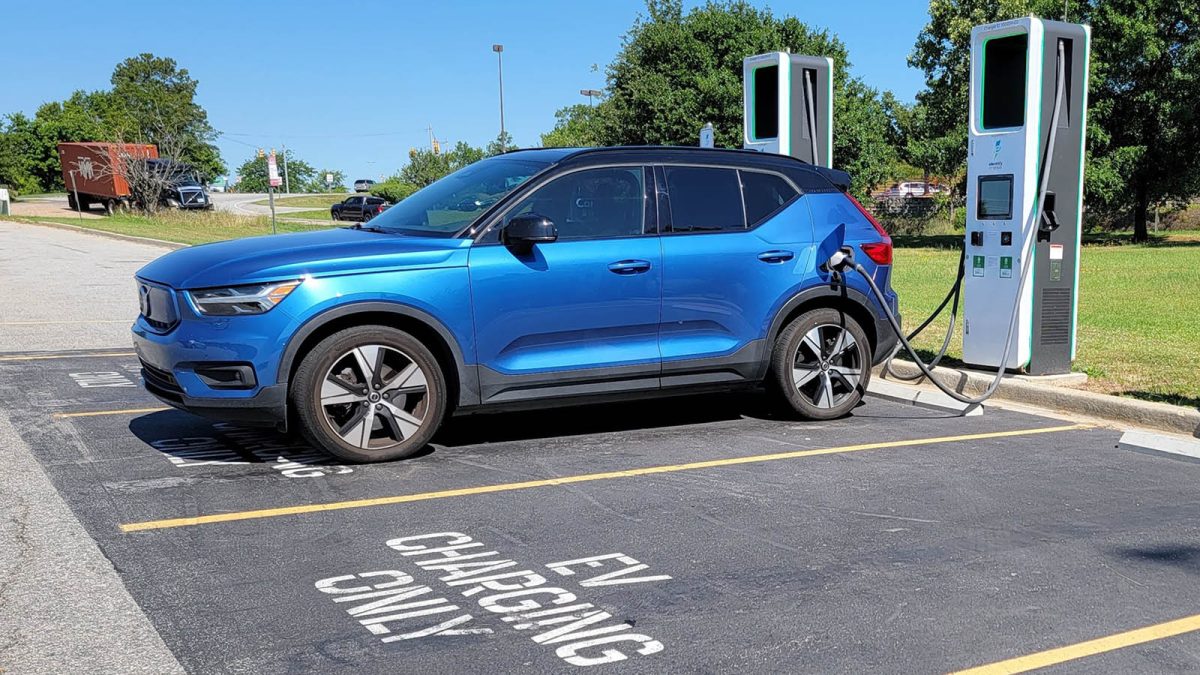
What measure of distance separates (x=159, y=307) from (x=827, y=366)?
4.27 m

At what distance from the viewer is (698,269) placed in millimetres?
7078

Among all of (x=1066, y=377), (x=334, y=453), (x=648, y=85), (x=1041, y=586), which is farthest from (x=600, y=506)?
(x=648, y=85)

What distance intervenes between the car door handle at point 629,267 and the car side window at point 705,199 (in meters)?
0.37

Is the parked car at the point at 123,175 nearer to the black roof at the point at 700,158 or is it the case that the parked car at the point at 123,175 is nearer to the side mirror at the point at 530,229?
the black roof at the point at 700,158

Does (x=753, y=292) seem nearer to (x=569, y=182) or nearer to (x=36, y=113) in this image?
(x=569, y=182)

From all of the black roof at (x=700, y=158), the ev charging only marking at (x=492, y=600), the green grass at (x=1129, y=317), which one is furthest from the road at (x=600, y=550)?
the black roof at (x=700, y=158)

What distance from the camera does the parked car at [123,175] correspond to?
4481cm

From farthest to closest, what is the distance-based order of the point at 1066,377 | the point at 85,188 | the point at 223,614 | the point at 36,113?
the point at 36,113, the point at 85,188, the point at 1066,377, the point at 223,614

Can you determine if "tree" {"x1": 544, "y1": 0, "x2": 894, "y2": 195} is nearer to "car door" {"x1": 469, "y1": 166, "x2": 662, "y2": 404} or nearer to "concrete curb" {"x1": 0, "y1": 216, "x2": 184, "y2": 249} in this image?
"concrete curb" {"x1": 0, "y1": 216, "x2": 184, "y2": 249}

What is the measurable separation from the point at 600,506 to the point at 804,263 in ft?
8.98

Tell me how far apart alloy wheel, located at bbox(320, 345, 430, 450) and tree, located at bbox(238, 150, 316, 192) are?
118 meters

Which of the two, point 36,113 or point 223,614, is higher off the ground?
point 36,113

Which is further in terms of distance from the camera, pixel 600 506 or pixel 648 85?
pixel 648 85

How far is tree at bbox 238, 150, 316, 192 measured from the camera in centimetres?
12862
